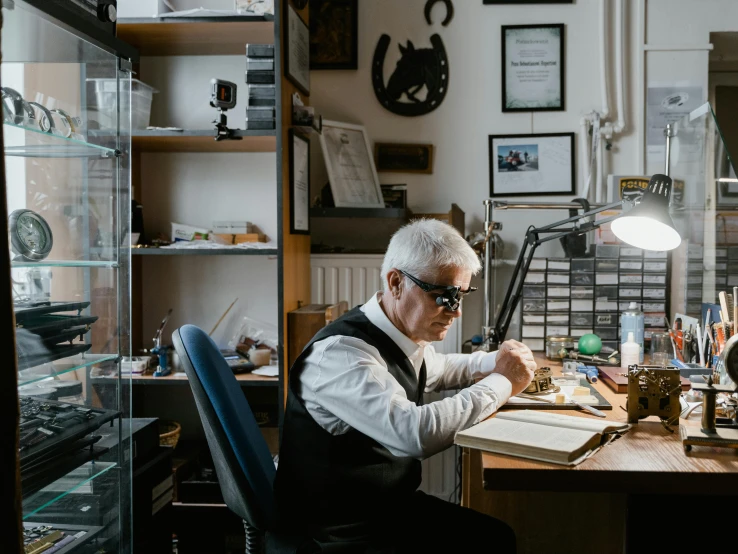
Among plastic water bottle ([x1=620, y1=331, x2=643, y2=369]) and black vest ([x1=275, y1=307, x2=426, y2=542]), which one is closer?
black vest ([x1=275, y1=307, x2=426, y2=542])

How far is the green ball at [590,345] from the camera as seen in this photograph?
8.00 feet

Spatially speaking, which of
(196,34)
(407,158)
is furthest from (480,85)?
(196,34)

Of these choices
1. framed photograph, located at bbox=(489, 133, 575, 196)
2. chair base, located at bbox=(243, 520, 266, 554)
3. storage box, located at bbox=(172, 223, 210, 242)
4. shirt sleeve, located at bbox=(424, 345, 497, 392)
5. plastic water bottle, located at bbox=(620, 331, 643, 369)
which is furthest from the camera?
framed photograph, located at bbox=(489, 133, 575, 196)

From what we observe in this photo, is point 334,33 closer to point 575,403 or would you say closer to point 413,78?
point 413,78

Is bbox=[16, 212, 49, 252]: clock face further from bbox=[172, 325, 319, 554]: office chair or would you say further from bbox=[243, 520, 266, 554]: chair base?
bbox=[243, 520, 266, 554]: chair base

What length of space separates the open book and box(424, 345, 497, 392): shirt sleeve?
0.38 metres

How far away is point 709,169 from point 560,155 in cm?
79

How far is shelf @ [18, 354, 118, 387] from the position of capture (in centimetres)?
149

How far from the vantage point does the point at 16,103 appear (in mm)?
1480

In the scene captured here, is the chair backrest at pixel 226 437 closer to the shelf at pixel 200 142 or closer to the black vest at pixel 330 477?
the black vest at pixel 330 477

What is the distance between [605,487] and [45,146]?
147 cm

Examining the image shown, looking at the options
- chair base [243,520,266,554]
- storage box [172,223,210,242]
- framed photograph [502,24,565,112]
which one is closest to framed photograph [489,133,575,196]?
framed photograph [502,24,565,112]

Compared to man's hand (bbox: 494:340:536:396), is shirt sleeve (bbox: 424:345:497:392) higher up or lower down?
lower down

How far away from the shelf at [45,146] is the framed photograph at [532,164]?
1756 mm
